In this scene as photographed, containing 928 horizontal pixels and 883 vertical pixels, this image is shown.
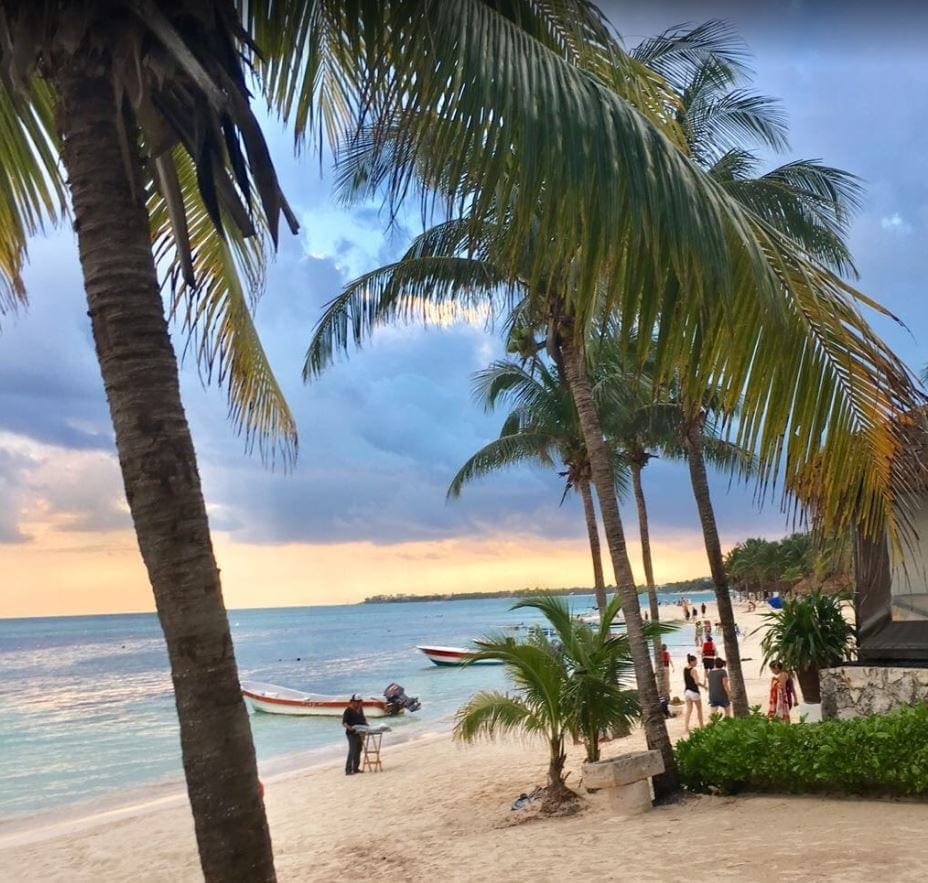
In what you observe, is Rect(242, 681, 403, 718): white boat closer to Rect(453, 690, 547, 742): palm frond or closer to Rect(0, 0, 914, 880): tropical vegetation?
Rect(453, 690, 547, 742): palm frond

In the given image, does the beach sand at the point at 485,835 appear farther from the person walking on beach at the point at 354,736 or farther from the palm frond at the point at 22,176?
the palm frond at the point at 22,176

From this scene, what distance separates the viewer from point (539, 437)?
22047 millimetres

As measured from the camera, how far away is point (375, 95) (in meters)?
4.03

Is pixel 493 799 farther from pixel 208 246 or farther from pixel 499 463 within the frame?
pixel 499 463

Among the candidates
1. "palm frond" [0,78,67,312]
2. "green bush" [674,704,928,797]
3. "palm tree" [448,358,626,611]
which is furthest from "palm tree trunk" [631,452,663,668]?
"palm frond" [0,78,67,312]

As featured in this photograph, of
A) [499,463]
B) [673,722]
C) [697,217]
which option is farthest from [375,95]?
[499,463]

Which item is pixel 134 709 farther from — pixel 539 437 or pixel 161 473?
pixel 161 473

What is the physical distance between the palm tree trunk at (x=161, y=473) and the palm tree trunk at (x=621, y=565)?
274 inches

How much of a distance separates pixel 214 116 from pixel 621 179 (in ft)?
5.22

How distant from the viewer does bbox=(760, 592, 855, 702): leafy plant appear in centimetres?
1176

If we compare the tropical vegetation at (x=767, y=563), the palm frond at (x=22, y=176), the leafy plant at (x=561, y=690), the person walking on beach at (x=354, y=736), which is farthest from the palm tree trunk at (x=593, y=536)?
the tropical vegetation at (x=767, y=563)

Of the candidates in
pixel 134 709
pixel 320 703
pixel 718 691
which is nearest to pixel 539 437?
pixel 718 691

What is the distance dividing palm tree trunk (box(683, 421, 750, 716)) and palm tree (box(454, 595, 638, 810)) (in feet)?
12.0

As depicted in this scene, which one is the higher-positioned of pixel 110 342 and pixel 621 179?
pixel 621 179
